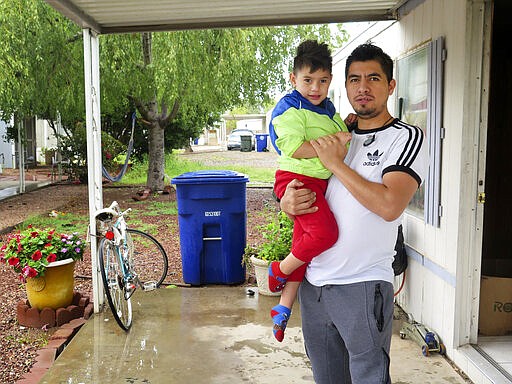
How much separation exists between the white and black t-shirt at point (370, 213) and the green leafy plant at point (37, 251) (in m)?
3.30

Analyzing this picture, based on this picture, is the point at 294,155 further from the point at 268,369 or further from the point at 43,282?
the point at 43,282

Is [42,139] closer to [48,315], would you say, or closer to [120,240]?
[48,315]

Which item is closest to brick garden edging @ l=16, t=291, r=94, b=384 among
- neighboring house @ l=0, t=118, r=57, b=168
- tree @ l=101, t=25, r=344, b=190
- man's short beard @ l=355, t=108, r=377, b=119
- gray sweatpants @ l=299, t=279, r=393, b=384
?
gray sweatpants @ l=299, t=279, r=393, b=384

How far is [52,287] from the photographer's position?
4.68m

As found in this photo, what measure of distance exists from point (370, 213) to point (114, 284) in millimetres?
3043

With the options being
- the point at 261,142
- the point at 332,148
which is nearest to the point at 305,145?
the point at 332,148

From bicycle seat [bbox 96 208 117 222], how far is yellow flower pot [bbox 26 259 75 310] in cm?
46

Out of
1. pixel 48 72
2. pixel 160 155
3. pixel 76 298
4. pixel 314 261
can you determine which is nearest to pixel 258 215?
pixel 160 155

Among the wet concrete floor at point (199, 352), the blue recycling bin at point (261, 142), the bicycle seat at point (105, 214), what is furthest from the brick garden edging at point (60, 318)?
the blue recycling bin at point (261, 142)

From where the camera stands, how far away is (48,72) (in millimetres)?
9977

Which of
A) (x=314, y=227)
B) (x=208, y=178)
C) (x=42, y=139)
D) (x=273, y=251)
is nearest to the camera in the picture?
(x=314, y=227)

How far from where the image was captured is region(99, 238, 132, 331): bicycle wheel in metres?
4.24

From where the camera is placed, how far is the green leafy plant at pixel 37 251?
4.58 metres

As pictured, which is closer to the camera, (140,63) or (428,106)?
(428,106)
